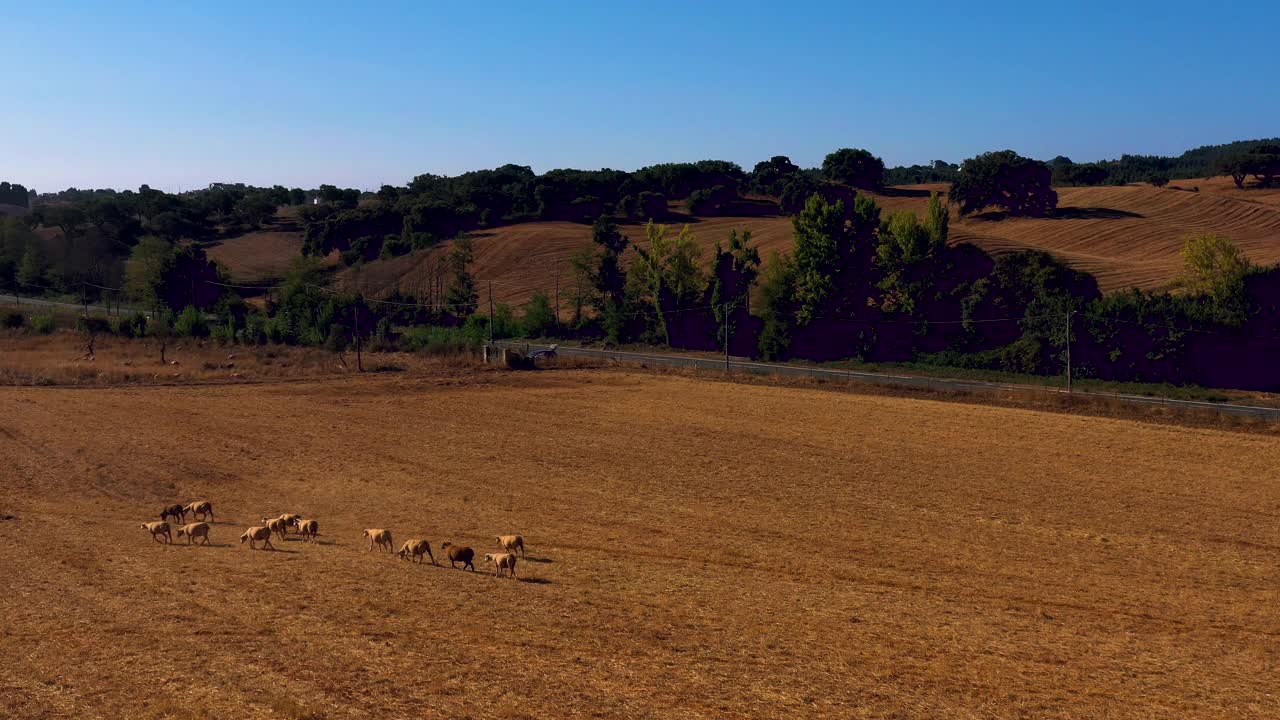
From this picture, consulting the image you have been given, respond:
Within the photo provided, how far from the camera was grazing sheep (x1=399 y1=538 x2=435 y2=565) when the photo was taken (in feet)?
69.7

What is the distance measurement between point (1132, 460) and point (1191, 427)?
783 centimetres

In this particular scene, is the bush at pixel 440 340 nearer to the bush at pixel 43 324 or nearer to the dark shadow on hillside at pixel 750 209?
the bush at pixel 43 324

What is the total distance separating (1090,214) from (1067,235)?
29.3 ft

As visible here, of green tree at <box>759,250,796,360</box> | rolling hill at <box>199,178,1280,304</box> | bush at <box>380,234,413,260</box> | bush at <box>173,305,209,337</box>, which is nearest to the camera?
green tree at <box>759,250,796,360</box>

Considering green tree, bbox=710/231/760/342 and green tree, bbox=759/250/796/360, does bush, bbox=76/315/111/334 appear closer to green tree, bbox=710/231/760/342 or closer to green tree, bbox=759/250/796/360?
green tree, bbox=710/231/760/342

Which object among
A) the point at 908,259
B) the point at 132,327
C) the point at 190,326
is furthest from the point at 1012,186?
the point at 132,327

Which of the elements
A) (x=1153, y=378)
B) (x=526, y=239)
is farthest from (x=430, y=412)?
(x=526, y=239)

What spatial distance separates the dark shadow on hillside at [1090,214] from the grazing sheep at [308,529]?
303 feet

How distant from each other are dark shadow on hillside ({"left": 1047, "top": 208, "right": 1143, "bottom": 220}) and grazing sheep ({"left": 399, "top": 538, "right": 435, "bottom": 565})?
305 feet

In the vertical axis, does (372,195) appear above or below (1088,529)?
above

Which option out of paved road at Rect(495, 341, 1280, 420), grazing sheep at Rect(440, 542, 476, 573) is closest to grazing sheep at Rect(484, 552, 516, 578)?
grazing sheep at Rect(440, 542, 476, 573)

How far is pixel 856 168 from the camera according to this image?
434 feet

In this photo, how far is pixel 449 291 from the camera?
87938 millimetres

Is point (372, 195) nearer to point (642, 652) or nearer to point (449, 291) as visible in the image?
point (449, 291)
